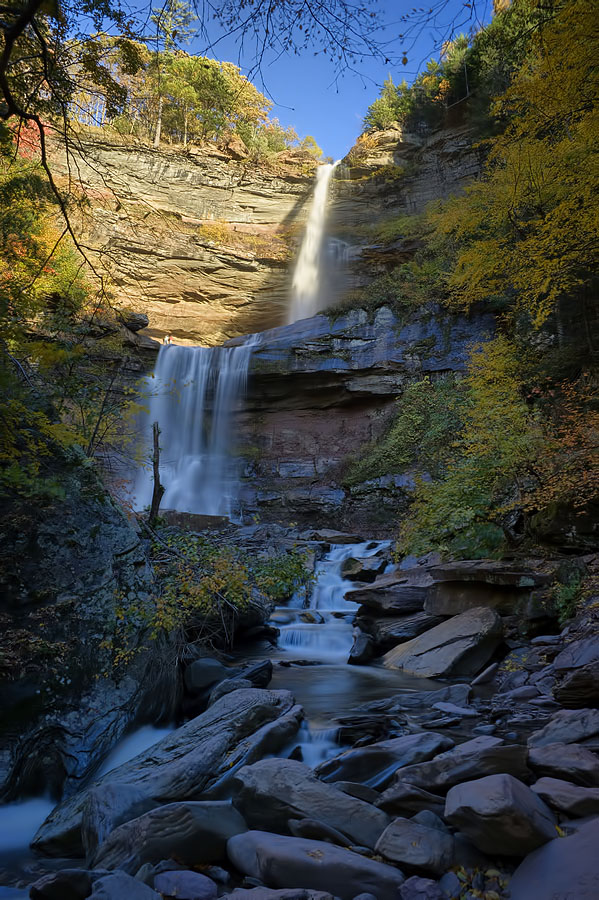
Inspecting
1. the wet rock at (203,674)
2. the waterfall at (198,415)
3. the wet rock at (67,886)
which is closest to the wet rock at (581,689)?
the wet rock at (67,886)

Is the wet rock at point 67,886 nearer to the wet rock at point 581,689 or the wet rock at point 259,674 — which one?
the wet rock at point 581,689

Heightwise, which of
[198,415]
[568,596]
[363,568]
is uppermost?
[198,415]

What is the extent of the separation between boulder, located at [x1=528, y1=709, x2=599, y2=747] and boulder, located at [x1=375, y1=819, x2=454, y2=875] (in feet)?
4.37

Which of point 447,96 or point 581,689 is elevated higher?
point 447,96

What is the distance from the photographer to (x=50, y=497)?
5.82 meters

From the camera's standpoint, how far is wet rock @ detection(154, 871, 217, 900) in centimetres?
265

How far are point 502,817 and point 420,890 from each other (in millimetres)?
499

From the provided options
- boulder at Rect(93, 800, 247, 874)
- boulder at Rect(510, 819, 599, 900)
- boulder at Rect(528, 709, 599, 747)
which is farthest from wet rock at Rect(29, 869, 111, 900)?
boulder at Rect(528, 709, 599, 747)

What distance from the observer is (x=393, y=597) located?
30.7 ft

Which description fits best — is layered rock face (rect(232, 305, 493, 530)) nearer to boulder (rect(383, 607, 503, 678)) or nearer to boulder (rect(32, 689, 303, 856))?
boulder (rect(383, 607, 503, 678))

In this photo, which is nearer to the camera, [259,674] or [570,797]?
[570,797]

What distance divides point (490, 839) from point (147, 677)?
3757 millimetres

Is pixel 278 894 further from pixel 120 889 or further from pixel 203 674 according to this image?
pixel 203 674

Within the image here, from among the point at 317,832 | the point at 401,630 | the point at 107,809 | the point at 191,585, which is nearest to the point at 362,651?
the point at 401,630
